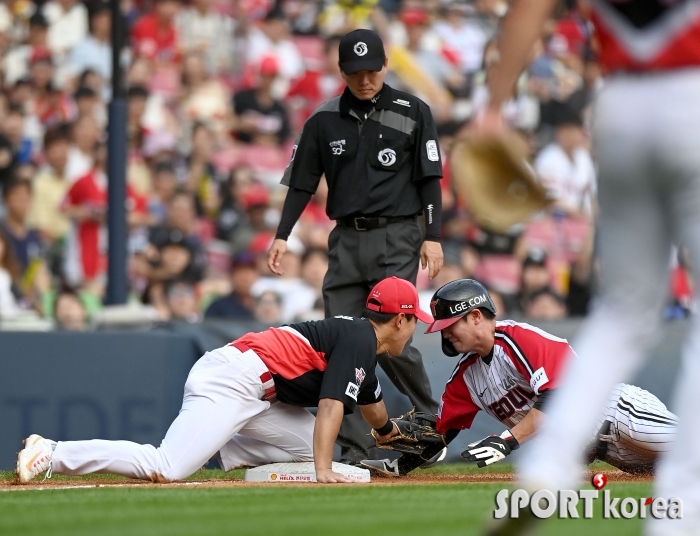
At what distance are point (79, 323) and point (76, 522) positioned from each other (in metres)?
5.96

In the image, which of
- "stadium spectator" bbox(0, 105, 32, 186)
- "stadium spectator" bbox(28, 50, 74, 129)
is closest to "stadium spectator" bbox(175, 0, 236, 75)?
"stadium spectator" bbox(28, 50, 74, 129)

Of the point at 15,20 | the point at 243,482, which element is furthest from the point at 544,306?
the point at 15,20

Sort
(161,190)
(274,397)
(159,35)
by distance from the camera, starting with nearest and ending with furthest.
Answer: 1. (274,397)
2. (161,190)
3. (159,35)

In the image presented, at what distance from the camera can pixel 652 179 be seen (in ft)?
10.9

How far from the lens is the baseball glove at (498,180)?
3.46 metres

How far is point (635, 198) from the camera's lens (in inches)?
132

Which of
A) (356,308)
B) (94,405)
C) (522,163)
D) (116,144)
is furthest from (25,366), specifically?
(522,163)

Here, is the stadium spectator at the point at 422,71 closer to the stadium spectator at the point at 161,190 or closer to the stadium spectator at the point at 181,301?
the stadium spectator at the point at 161,190

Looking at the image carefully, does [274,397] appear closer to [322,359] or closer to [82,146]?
[322,359]

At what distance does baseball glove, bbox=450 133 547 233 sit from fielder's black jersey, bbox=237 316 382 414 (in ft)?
10.2

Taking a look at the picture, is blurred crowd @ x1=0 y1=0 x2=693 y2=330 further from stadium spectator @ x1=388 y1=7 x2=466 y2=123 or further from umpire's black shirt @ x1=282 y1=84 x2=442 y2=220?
umpire's black shirt @ x1=282 y1=84 x2=442 y2=220

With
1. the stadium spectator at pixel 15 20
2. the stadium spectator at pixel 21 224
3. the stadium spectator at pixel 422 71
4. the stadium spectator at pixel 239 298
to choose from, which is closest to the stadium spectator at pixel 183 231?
the stadium spectator at pixel 239 298
